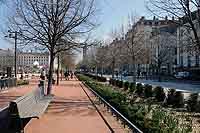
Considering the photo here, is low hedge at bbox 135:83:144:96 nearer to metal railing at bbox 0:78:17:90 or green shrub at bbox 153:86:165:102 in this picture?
green shrub at bbox 153:86:165:102

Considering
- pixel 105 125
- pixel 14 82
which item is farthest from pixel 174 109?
pixel 14 82

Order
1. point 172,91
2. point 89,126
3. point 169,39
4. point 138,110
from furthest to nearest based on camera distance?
1. point 169,39
2. point 172,91
3. point 138,110
4. point 89,126

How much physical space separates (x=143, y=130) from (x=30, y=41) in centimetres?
1464

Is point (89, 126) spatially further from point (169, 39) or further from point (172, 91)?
point (169, 39)

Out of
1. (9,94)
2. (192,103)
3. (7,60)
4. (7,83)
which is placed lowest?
(9,94)

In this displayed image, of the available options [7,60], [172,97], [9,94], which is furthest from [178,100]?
[7,60]

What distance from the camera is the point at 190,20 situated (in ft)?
51.6

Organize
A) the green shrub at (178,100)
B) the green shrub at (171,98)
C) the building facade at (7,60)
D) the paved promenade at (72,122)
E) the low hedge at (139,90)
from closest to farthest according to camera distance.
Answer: the paved promenade at (72,122), the green shrub at (178,100), the green shrub at (171,98), the low hedge at (139,90), the building facade at (7,60)

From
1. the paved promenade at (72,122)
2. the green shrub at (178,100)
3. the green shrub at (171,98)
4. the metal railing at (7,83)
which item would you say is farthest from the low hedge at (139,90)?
the metal railing at (7,83)

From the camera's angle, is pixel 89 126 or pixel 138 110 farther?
pixel 138 110

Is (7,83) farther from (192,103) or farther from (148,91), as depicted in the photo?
(192,103)

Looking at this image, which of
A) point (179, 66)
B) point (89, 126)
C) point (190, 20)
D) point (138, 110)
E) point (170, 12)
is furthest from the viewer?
point (179, 66)

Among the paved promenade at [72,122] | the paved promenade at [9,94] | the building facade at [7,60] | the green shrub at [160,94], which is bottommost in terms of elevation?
the paved promenade at [72,122]

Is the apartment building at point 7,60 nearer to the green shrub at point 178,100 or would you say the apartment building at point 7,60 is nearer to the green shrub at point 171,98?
the green shrub at point 171,98
